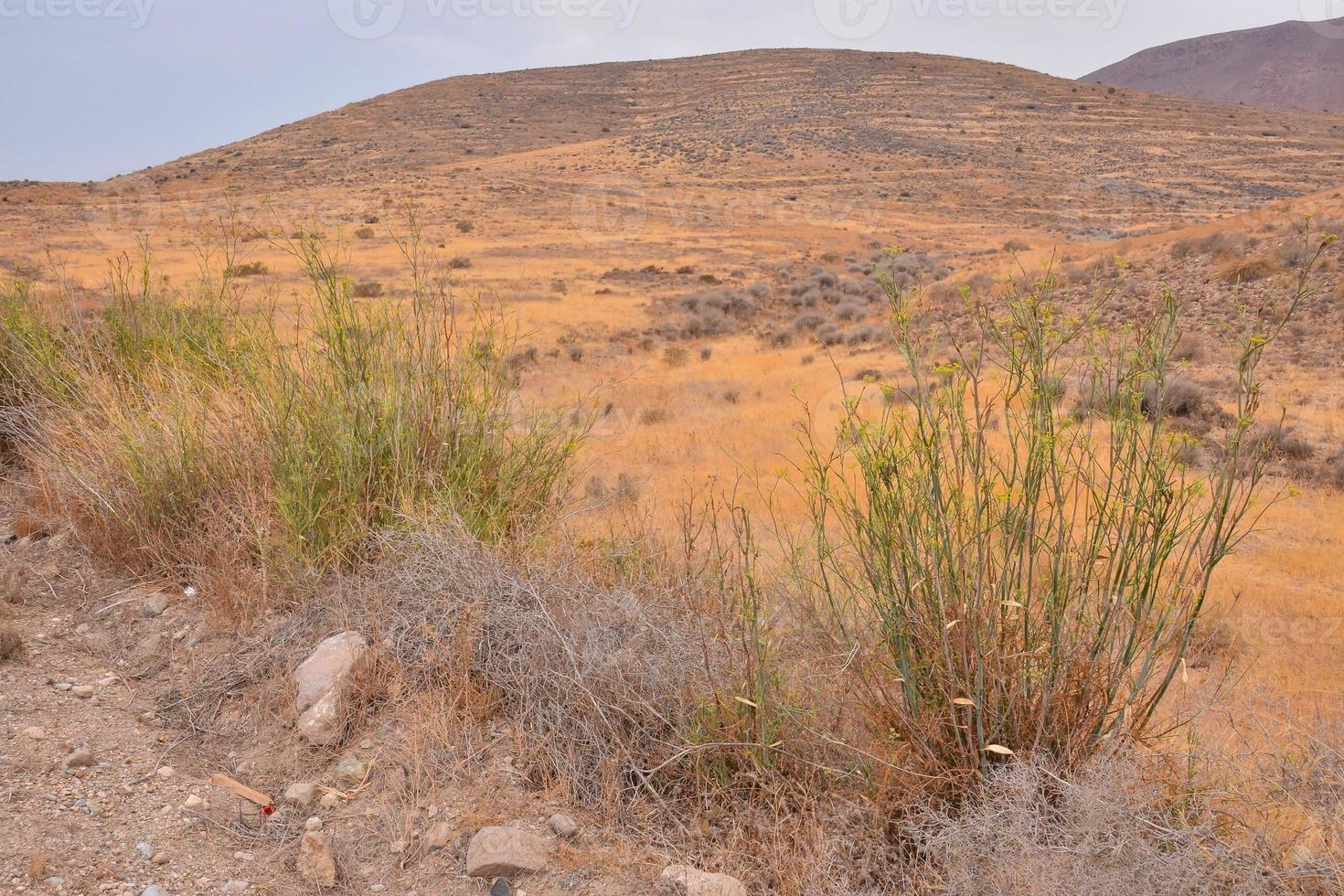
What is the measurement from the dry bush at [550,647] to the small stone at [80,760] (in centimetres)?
88

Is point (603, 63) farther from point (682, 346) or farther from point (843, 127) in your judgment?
point (682, 346)

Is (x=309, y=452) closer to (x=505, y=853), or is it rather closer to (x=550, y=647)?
(x=550, y=647)

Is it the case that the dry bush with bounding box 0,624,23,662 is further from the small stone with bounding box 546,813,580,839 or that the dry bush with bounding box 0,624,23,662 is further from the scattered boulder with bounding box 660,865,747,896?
the scattered boulder with bounding box 660,865,747,896

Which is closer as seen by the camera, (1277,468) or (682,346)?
(1277,468)

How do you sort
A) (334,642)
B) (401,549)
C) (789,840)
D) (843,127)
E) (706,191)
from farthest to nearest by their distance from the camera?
Result: 1. (843,127)
2. (706,191)
3. (401,549)
4. (334,642)
5. (789,840)

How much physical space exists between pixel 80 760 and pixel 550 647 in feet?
4.75

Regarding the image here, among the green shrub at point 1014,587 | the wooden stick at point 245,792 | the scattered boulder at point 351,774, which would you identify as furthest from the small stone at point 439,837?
the green shrub at point 1014,587

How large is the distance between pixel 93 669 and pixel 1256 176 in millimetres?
62392

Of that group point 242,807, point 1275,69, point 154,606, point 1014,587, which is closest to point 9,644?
point 154,606

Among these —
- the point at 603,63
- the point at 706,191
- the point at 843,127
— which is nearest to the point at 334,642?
the point at 706,191

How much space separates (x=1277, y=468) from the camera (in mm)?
7746

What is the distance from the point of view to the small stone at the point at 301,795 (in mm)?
2527

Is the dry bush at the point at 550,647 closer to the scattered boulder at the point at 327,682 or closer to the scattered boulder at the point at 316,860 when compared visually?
the scattered boulder at the point at 327,682

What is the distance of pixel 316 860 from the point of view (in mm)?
2293
